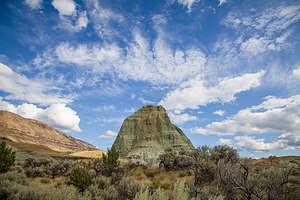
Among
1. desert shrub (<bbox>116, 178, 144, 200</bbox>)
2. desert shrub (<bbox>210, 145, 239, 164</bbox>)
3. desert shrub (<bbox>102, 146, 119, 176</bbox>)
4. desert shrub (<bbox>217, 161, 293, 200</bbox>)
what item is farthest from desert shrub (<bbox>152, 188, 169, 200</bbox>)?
desert shrub (<bbox>102, 146, 119, 176</bbox>)

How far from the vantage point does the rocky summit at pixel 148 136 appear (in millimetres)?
53469

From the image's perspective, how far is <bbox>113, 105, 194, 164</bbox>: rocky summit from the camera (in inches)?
2105

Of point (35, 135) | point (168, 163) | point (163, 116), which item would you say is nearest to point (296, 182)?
point (168, 163)

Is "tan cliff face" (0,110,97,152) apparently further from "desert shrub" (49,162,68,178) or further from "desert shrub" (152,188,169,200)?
"desert shrub" (152,188,169,200)

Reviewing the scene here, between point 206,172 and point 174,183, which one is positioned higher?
point 206,172

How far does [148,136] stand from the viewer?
59.7 meters

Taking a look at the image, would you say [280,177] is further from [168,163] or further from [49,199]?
[168,163]

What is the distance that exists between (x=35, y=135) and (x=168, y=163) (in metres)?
164

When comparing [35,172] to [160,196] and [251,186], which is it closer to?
[160,196]

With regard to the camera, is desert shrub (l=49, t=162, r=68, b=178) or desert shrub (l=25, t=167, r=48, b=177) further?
desert shrub (l=49, t=162, r=68, b=178)

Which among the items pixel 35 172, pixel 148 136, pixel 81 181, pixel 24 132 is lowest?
pixel 35 172

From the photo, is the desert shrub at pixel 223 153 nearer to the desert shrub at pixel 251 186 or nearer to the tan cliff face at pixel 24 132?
the desert shrub at pixel 251 186

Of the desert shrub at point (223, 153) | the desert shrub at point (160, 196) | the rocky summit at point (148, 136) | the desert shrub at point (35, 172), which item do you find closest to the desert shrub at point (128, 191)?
the desert shrub at point (160, 196)

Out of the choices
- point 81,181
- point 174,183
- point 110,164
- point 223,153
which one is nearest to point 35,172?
point 110,164
